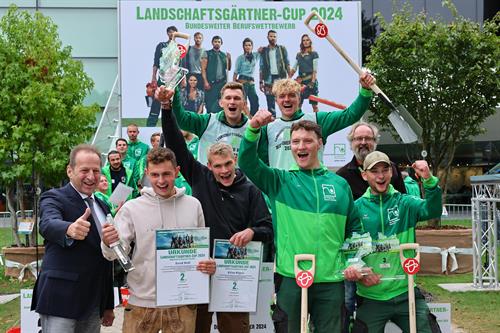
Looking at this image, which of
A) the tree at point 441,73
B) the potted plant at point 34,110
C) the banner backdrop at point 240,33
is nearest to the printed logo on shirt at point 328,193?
the potted plant at point 34,110

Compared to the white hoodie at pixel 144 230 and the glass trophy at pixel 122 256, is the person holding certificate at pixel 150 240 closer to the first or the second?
the white hoodie at pixel 144 230

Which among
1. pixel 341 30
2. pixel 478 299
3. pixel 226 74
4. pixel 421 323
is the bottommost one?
pixel 478 299

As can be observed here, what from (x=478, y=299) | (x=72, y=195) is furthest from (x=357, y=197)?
(x=478, y=299)

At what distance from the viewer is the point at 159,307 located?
14.7 feet

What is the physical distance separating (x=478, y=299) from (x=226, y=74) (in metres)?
7.02

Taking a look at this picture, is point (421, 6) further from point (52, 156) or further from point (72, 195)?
point (72, 195)

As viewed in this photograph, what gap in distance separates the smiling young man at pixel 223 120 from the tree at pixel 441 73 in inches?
420

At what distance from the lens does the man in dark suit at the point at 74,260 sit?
14.1ft

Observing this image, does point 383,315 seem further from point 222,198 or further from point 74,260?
point 74,260

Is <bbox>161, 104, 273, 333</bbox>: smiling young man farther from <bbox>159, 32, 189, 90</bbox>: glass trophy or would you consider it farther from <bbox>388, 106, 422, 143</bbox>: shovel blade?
<bbox>388, 106, 422, 143</bbox>: shovel blade

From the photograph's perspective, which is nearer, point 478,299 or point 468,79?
point 478,299

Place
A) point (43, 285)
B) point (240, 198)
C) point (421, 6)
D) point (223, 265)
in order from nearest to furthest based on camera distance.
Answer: point (43, 285) → point (223, 265) → point (240, 198) → point (421, 6)

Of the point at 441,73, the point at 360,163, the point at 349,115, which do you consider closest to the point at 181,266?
the point at 360,163

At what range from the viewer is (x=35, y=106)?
467 inches
